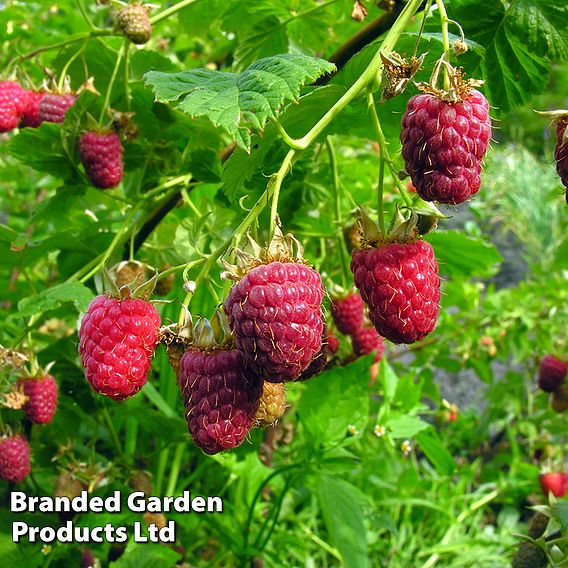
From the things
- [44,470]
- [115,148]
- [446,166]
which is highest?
[446,166]

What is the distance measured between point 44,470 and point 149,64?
Answer: 1.08 meters

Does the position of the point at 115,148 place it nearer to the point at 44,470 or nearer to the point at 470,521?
the point at 44,470

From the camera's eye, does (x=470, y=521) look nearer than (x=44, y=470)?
No

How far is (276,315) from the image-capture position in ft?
2.48

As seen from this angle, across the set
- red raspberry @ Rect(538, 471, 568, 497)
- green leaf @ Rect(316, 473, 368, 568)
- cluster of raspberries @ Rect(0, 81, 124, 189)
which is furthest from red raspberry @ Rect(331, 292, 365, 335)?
red raspberry @ Rect(538, 471, 568, 497)

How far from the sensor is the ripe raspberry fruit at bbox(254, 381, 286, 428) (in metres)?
0.91

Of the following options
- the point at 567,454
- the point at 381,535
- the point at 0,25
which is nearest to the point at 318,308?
the point at 0,25

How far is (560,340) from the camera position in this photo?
2680 millimetres

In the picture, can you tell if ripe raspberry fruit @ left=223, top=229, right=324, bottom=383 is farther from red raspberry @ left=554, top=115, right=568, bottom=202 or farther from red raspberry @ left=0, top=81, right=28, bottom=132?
red raspberry @ left=0, top=81, right=28, bottom=132

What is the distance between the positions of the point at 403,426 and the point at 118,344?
1.32 meters

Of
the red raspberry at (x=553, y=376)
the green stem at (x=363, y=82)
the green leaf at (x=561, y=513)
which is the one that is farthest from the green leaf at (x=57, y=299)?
the red raspberry at (x=553, y=376)

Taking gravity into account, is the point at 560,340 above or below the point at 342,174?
below

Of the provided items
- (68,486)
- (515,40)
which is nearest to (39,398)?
(68,486)

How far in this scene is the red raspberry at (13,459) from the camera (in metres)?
1.45
